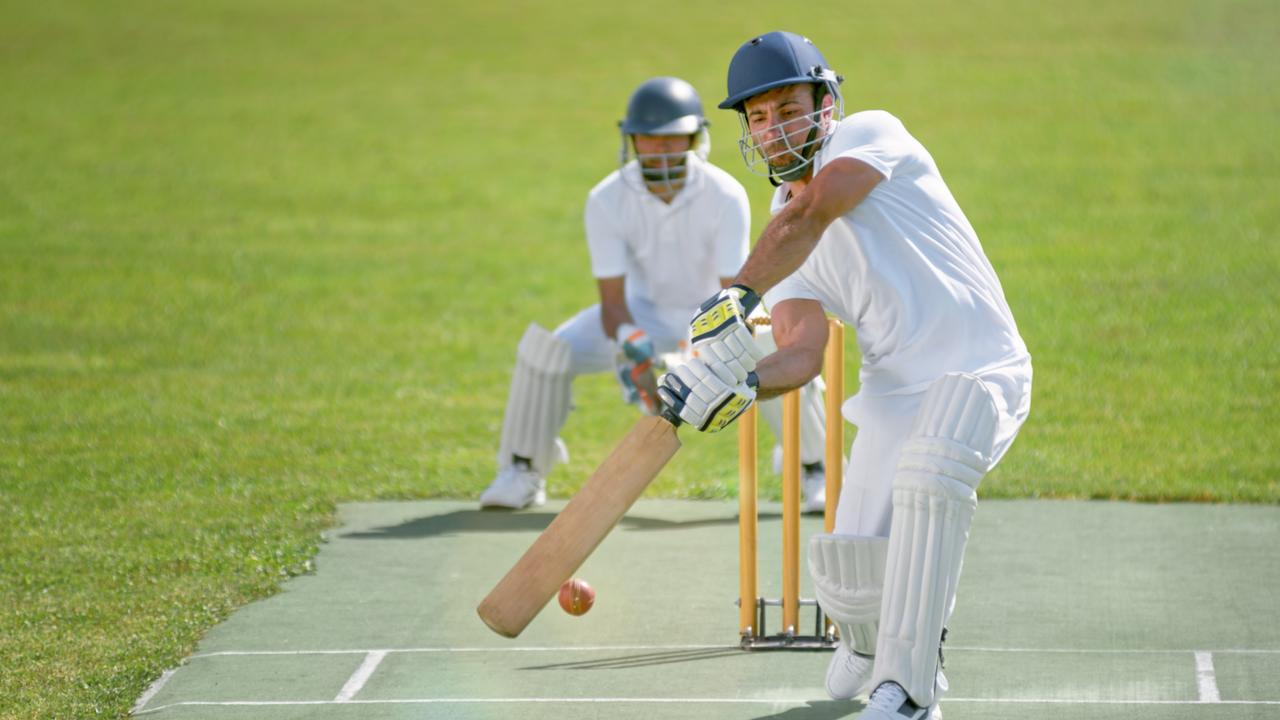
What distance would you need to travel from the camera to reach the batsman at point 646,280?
6.66 metres

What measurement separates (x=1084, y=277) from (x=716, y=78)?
27.6 ft

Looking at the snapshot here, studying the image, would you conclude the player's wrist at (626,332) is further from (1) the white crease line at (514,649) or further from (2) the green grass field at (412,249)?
(1) the white crease line at (514,649)

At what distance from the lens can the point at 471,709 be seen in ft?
14.6

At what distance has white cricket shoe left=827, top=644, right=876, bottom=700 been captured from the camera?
4.32 metres

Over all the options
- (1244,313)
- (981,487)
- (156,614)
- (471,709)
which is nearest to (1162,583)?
(981,487)

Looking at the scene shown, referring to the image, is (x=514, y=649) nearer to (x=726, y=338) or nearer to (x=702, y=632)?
(x=702, y=632)

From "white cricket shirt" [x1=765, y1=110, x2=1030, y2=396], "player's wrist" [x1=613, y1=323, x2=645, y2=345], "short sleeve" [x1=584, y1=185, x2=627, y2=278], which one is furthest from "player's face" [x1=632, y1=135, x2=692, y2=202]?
"white cricket shirt" [x1=765, y1=110, x2=1030, y2=396]

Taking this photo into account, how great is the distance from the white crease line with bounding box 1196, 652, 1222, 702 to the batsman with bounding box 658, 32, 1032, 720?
2.55ft

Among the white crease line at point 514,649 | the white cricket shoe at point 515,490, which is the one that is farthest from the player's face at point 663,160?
the white crease line at point 514,649

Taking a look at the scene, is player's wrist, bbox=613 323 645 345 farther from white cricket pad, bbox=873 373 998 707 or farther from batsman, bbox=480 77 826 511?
white cricket pad, bbox=873 373 998 707

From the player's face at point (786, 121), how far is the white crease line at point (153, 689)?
2.03m

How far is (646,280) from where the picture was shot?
7.07 m

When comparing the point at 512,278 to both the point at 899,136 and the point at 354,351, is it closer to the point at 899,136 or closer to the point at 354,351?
the point at 354,351

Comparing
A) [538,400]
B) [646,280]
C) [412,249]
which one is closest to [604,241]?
[646,280]
